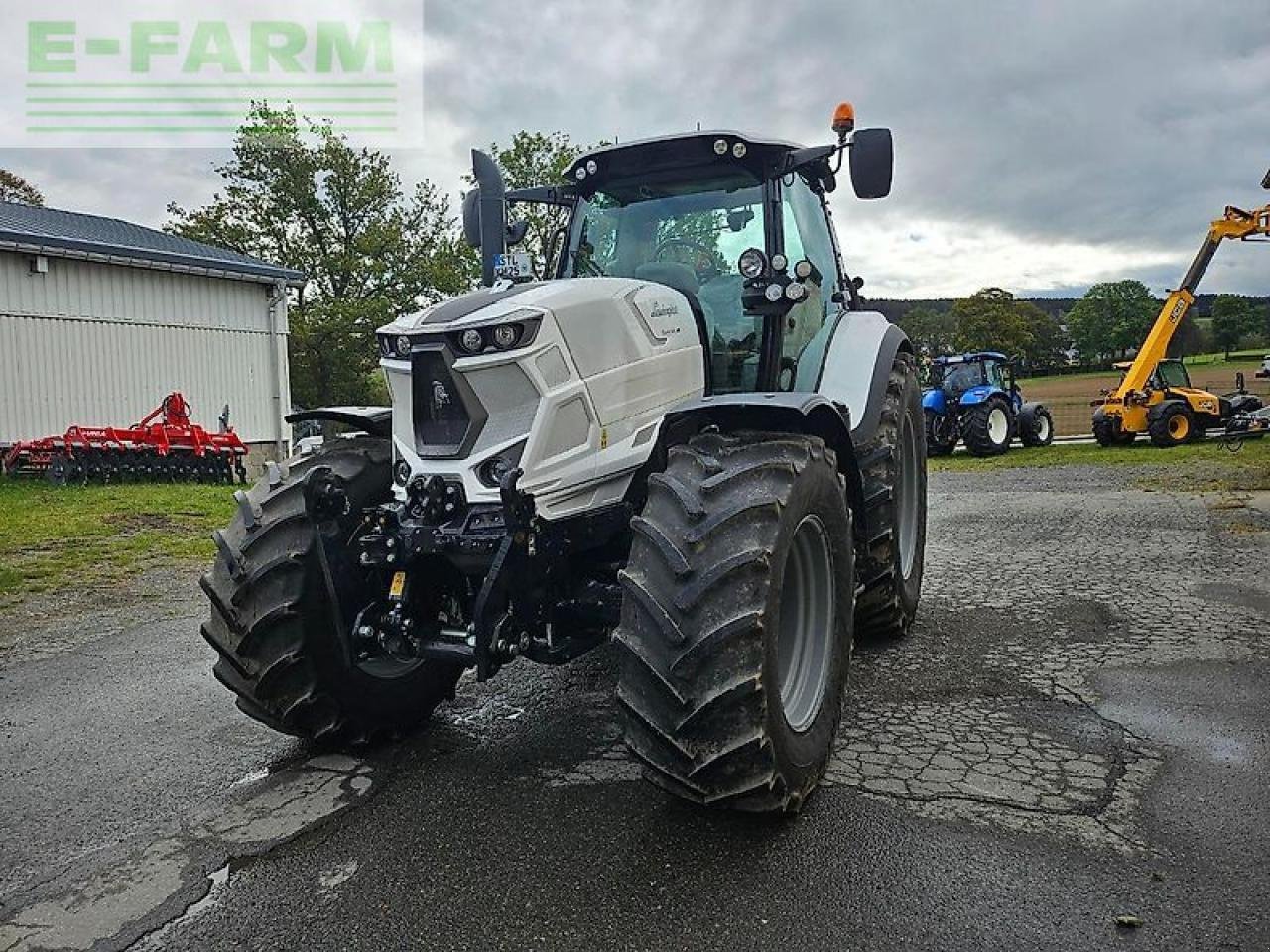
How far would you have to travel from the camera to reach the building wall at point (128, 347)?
1550 centimetres

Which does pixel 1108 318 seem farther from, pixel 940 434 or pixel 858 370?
pixel 858 370

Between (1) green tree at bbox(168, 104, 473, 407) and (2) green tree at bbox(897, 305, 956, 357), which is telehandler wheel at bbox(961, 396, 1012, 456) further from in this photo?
(2) green tree at bbox(897, 305, 956, 357)

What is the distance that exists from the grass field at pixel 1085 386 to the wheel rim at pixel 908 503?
1871 centimetres

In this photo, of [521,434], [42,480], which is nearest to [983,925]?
[521,434]

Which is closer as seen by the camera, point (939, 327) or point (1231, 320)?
point (1231, 320)

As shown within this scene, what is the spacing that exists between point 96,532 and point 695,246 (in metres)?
8.76

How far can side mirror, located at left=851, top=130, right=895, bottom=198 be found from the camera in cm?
433

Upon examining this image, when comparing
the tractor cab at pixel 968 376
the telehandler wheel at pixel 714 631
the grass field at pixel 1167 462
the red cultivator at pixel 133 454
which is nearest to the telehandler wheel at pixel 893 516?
the telehandler wheel at pixel 714 631

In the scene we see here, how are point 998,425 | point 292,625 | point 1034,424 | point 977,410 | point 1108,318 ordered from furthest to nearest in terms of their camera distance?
1. point 1108,318
2. point 1034,424
3. point 998,425
4. point 977,410
5. point 292,625

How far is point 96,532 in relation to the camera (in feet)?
34.0

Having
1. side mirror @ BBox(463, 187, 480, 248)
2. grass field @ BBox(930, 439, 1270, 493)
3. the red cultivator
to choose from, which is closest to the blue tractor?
grass field @ BBox(930, 439, 1270, 493)

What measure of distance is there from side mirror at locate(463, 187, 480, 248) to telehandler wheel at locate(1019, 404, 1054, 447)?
18841 mm

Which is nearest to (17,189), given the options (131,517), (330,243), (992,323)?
(330,243)

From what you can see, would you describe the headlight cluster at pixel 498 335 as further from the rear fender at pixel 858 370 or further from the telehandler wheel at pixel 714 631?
the rear fender at pixel 858 370
